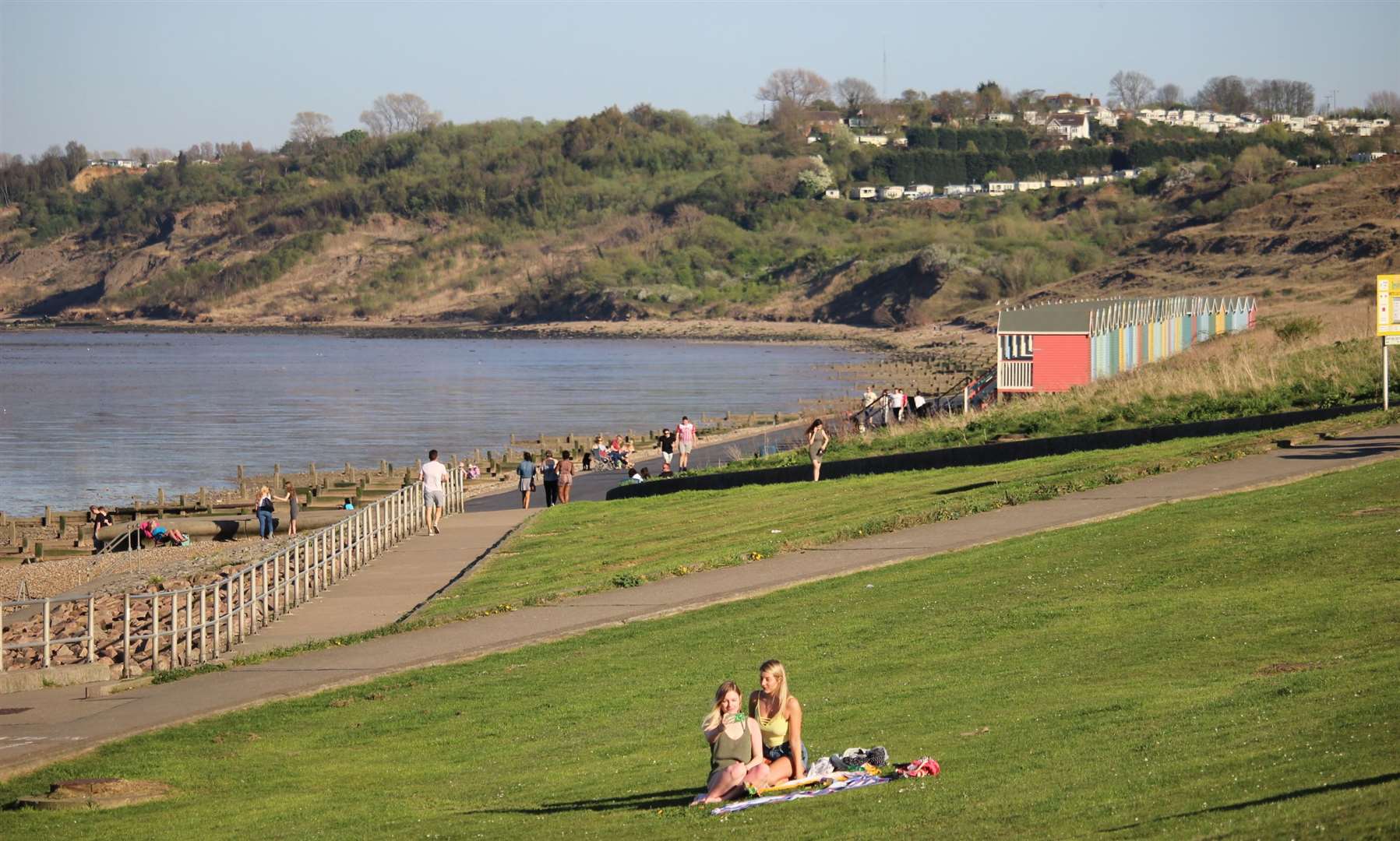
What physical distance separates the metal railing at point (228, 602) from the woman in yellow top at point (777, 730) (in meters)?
8.78

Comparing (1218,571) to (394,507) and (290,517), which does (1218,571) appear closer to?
(394,507)

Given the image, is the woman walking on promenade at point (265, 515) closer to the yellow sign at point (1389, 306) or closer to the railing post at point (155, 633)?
the railing post at point (155, 633)

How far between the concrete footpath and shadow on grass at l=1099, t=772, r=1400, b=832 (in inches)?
363

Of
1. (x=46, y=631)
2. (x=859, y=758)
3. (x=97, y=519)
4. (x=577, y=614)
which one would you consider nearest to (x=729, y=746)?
(x=859, y=758)

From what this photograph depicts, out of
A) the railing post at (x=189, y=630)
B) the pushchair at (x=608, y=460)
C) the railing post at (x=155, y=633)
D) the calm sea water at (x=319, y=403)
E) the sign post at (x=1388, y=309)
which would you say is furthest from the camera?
the calm sea water at (x=319, y=403)

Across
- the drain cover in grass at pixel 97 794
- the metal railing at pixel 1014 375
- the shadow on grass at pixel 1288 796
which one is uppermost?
the metal railing at pixel 1014 375

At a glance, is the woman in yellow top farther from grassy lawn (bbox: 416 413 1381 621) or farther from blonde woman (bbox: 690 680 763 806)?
grassy lawn (bbox: 416 413 1381 621)

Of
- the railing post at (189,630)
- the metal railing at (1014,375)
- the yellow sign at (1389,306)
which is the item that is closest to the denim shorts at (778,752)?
the railing post at (189,630)

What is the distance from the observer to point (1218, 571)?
1631cm

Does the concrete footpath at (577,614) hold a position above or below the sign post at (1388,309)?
below

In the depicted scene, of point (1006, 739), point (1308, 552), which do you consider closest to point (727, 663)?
point (1006, 739)

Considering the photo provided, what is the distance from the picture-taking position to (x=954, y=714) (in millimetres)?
12039

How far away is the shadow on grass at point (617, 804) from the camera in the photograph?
1054 cm

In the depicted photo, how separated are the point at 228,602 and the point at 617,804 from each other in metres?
10.2
